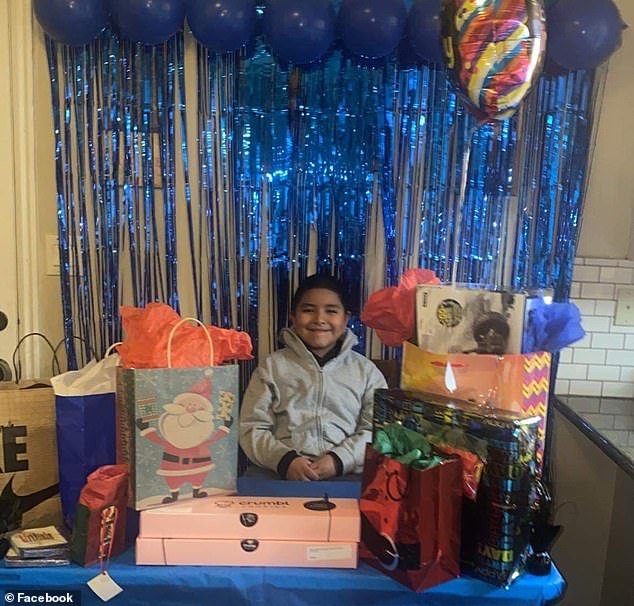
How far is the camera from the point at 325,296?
2.19 m

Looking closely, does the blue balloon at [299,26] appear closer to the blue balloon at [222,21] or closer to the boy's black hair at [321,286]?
the blue balloon at [222,21]

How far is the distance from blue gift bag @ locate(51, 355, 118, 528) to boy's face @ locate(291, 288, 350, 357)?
0.85 m

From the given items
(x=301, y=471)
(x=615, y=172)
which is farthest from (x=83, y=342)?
(x=615, y=172)

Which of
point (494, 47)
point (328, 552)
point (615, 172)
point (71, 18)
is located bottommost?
point (328, 552)

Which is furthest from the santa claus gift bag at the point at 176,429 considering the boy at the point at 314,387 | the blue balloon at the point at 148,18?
the blue balloon at the point at 148,18

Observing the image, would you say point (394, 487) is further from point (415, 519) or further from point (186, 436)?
point (186, 436)

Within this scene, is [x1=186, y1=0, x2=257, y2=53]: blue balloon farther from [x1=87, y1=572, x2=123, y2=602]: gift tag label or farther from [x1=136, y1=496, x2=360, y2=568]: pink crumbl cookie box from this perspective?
[x1=87, y1=572, x2=123, y2=602]: gift tag label

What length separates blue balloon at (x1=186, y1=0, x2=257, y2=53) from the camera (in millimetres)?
1966

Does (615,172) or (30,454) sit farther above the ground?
(615,172)

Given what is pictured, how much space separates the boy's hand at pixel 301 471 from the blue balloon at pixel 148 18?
130 cm

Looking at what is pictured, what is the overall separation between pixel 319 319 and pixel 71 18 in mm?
1131

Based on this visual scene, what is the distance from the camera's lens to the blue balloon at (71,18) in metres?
1.96

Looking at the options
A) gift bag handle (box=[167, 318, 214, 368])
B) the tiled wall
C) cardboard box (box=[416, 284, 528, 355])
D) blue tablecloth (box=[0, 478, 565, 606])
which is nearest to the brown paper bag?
blue tablecloth (box=[0, 478, 565, 606])

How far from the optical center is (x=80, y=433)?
141 centimetres
